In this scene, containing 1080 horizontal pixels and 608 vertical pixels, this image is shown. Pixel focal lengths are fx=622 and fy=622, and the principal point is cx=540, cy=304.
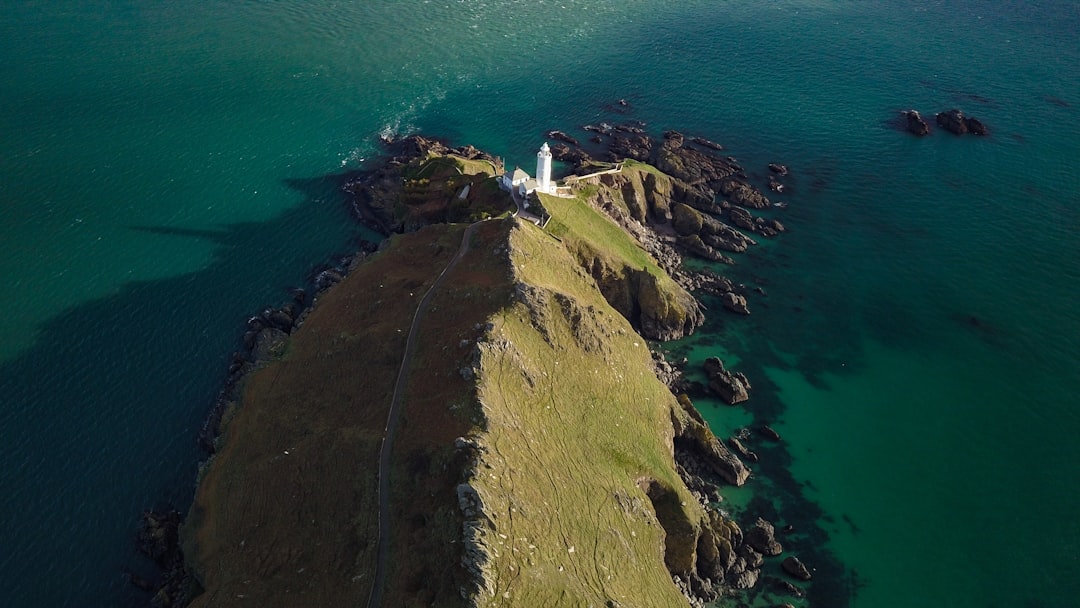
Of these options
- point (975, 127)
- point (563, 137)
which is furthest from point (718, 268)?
point (975, 127)

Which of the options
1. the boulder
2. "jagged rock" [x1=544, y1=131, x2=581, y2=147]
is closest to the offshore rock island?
"jagged rock" [x1=544, y1=131, x2=581, y2=147]

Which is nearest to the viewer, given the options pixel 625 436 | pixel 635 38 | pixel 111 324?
pixel 625 436

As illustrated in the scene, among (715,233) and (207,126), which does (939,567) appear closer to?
(715,233)

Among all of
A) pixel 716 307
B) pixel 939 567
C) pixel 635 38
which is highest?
pixel 635 38

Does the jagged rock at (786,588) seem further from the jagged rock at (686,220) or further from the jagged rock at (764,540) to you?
the jagged rock at (686,220)

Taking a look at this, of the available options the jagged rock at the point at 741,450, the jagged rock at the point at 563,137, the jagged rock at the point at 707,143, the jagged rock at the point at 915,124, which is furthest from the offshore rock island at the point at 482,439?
the jagged rock at the point at 915,124

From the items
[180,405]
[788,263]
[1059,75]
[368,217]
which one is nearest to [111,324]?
[180,405]
